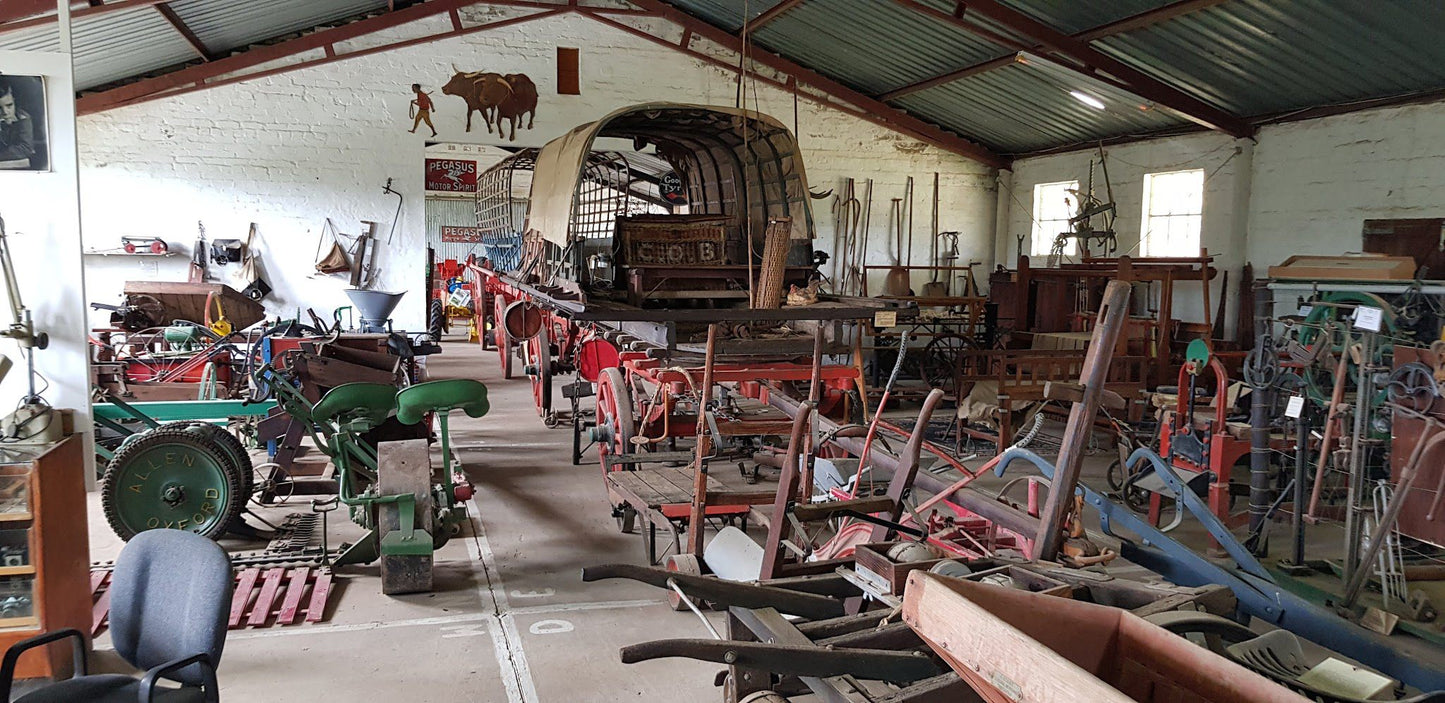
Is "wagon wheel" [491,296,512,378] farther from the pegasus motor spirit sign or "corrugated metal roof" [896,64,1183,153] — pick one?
"corrugated metal roof" [896,64,1183,153]

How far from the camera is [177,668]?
235 cm

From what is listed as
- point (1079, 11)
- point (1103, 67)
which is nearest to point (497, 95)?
point (1079, 11)

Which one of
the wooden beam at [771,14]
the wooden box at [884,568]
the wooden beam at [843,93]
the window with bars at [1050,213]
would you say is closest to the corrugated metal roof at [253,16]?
the wooden beam at [843,93]

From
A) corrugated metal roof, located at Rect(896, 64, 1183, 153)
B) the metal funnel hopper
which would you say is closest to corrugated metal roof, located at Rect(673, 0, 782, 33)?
corrugated metal roof, located at Rect(896, 64, 1183, 153)

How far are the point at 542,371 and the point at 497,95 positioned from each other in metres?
5.44

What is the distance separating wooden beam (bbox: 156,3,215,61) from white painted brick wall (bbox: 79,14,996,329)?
55 centimetres

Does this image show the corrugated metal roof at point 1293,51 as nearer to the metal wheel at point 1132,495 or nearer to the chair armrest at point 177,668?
the metal wheel at point 1132,495

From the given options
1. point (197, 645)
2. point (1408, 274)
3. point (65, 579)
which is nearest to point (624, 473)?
point (65, 579)

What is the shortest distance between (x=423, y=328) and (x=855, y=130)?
6.99 m

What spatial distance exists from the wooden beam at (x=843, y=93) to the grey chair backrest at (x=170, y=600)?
Result: 430 inches

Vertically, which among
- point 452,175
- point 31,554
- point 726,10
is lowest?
point 31,554

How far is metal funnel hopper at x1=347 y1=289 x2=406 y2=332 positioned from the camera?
10086mm

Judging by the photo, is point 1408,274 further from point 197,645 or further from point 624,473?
point 197,645

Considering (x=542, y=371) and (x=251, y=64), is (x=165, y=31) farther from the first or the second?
(x=542, y=371)
